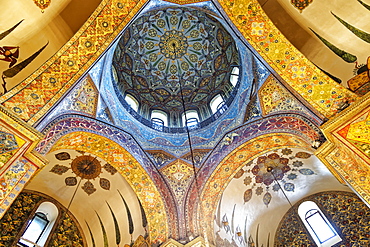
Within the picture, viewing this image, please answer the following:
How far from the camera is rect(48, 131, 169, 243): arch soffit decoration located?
24.1ft

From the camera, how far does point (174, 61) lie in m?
11.0

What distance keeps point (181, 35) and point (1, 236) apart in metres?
8.36

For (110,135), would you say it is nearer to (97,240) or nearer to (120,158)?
(120,158)

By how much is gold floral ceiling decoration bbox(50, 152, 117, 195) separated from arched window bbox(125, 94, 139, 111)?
2.49 meters

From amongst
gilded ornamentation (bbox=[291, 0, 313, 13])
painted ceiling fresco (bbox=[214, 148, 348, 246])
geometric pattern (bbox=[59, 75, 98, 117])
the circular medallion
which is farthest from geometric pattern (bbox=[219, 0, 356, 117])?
the circular medallion

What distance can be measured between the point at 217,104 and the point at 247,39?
Result: 156 inches

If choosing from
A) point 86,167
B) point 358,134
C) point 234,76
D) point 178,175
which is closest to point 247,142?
point 178,175

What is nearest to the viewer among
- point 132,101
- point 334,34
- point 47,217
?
point 334,34

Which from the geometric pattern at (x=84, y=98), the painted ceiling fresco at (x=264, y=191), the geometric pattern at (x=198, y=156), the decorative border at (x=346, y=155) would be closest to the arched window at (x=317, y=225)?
the painted ceiling fresco at (x=264, y=191)

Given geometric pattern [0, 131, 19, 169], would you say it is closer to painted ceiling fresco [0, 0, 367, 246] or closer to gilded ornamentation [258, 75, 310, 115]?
painted ceiling fresco [0, 0, 367, 246]

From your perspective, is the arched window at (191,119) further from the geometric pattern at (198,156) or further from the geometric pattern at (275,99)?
the geometric pattern at (275,99)

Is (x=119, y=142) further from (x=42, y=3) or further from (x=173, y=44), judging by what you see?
(x=173, y=44)

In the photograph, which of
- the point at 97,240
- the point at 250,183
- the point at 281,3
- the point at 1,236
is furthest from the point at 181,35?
the point at 1,236

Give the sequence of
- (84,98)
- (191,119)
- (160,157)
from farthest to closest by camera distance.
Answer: (191,119)
(160,157)
(84,98)
